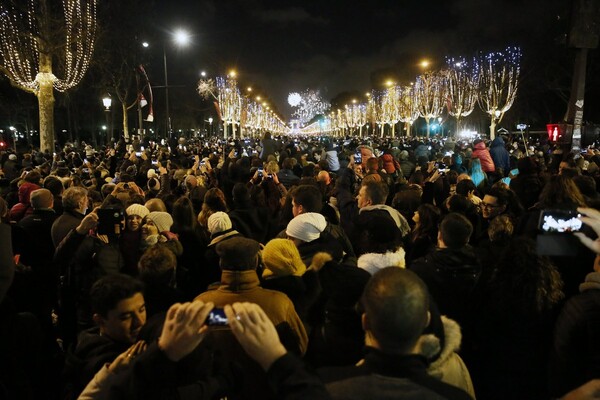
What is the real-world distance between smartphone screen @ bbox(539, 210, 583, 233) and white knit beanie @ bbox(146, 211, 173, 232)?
154 inches

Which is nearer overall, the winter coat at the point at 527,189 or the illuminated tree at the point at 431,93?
the winter coat at the point at 527,189

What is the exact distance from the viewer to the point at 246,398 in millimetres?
3129

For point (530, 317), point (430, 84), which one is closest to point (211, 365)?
point (530, 317)

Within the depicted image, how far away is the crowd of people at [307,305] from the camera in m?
2.14

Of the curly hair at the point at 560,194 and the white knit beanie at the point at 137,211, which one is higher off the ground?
the curly hair at the point at 560,194

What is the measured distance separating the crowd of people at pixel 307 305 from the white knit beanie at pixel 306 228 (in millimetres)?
14

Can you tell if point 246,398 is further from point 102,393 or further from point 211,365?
point 102,393

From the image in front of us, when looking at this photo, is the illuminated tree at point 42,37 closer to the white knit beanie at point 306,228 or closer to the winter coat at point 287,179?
the winter coat at point 287,179

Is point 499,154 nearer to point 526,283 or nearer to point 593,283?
point 526,283

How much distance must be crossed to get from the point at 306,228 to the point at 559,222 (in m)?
2.14

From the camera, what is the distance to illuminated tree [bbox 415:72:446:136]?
197 feet

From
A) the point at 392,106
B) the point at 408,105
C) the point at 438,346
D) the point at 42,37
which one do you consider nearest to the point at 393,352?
the point at 438,346

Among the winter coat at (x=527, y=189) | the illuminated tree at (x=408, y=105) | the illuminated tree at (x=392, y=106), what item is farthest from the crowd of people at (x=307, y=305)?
the illuminated tree at (x=392, y=106)

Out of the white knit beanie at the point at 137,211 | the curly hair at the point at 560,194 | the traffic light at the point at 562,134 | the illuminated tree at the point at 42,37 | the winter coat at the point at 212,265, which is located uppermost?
the illuminated tree at the point at 42,37
